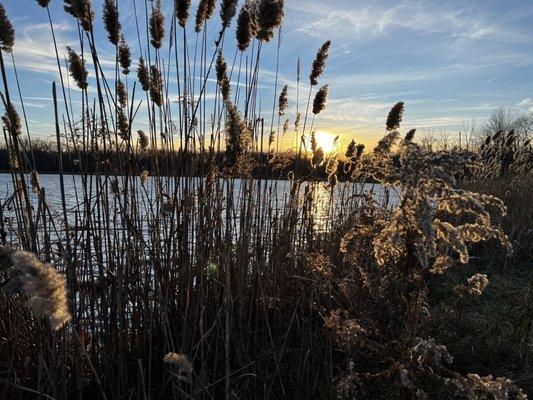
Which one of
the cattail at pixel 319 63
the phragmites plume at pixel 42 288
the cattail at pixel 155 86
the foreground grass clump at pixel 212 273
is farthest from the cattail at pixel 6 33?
the cattail at pixel 319 63

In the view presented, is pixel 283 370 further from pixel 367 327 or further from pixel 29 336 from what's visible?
pixel 29 336

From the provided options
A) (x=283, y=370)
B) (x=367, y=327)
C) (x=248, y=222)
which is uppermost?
(x=248, y=222)

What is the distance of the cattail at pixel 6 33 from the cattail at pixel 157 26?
0.79 meters

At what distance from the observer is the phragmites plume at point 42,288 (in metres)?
0.97

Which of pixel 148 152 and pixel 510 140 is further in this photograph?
pixel 510 140

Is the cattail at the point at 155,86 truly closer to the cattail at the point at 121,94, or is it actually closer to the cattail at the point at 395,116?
the cattail at the point at 121,94

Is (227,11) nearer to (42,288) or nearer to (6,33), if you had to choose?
(6,33)

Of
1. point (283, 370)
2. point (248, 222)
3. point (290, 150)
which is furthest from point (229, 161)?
point (290, 150)

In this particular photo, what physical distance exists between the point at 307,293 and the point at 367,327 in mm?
978

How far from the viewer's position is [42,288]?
1.00 meters

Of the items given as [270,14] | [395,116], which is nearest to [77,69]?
[270,14]

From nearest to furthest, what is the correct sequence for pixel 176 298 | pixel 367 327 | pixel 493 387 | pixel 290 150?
pixel 493 387 < pixel 367 327 < pixel 176 298 < pixel 290 150

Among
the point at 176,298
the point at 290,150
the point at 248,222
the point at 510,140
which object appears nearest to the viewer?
the point at 176,298

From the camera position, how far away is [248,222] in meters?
2.81
